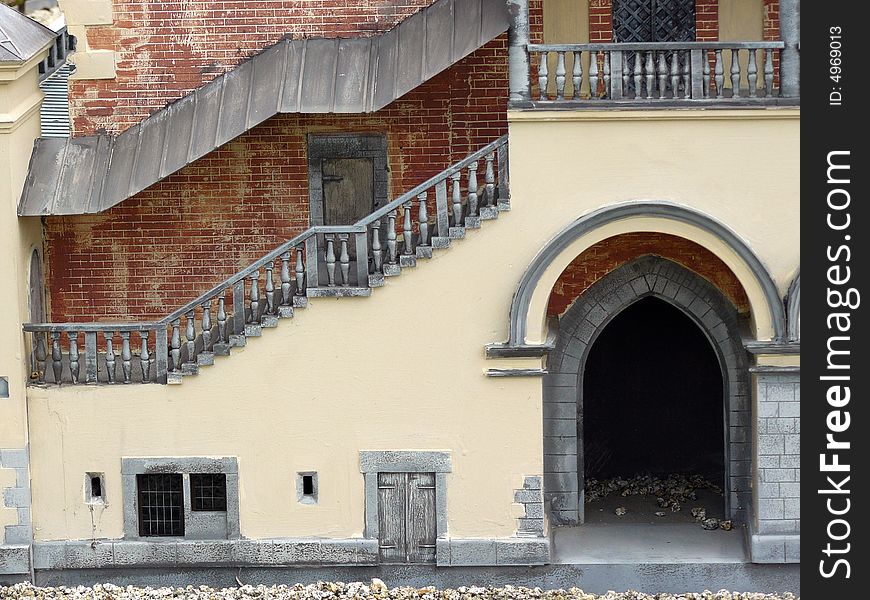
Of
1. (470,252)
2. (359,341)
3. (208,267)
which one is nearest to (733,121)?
(470,252)

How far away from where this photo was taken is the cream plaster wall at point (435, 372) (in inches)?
727

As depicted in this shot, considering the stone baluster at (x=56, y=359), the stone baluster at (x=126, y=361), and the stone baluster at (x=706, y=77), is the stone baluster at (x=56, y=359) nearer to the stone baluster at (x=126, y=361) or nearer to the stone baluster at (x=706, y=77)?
the stone baluster at (x=126, y=361)

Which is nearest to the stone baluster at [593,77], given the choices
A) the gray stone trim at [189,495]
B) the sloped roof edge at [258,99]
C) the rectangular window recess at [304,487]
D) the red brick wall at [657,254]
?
the sloped roof edge at [258,99]

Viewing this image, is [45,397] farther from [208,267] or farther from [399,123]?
[399,123]

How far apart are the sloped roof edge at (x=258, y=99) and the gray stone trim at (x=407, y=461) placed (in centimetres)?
348

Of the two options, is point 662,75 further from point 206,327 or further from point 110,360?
point 110,360

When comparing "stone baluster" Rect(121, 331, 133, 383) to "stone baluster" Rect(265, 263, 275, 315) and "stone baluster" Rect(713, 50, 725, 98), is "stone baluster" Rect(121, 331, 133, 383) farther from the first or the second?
"stone baluster" Rect(713, 50, 725, 98)

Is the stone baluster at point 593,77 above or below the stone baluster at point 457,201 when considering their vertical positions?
above

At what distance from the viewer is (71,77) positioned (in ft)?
67.5

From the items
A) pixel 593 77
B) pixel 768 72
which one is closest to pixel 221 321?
pixel 593 77

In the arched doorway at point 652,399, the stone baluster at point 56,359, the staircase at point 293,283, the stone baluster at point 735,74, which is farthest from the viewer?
the arched doorway at point 652,399

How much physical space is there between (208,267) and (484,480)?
13.2ft

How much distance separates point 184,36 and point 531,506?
6.24 meters

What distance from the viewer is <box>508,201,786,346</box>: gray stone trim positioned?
18.4m
